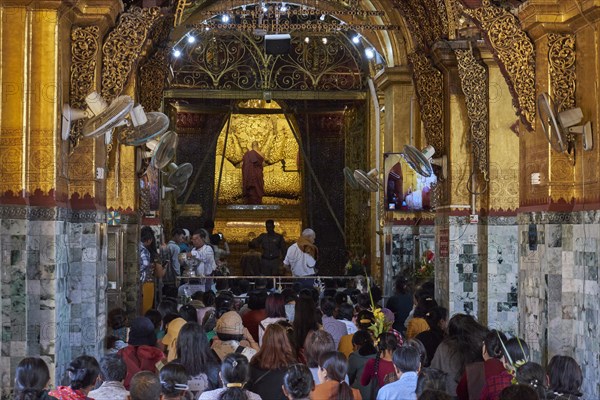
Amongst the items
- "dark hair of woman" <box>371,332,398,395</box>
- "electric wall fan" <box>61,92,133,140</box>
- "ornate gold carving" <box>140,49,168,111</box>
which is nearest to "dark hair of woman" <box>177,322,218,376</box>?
"dark hair of woman" <box>371,332,398,395</box>

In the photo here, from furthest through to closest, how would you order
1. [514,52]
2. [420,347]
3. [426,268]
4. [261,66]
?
[261,66], [426,268], [514,52], [420,347]

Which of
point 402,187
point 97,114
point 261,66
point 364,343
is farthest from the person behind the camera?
point 261,66

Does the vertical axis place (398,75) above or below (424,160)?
above

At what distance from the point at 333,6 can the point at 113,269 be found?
35.4 ft

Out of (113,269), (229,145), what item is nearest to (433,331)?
(113,269)

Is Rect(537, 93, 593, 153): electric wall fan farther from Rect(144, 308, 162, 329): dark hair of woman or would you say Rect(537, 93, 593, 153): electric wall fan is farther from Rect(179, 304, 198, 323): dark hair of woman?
Rect(144, 308, 162, 329): dark hair of woman

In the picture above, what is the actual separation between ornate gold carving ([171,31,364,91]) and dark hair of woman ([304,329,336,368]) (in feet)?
58.4

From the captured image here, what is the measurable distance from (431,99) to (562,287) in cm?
657

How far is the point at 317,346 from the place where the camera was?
8.68 m

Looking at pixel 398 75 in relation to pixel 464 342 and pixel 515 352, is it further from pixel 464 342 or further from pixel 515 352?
pixel 515 352

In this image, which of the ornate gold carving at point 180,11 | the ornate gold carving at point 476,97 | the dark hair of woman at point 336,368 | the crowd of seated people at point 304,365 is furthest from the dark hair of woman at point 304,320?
the ornate gold carving at point 180,11

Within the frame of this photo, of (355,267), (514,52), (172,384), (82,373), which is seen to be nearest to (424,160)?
(514,52)

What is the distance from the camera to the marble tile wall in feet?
34.8

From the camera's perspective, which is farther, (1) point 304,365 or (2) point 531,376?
(2) point 531,376
